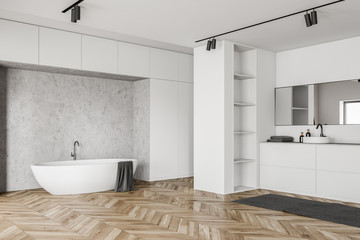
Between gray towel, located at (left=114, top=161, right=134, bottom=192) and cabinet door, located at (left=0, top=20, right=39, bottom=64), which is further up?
cabinet door, located at (left=0, top=20, right=39, bottom=64)

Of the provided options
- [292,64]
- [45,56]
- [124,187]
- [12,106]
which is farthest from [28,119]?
[292,64]

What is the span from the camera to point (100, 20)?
4543mm

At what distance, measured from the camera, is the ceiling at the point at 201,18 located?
394 cm

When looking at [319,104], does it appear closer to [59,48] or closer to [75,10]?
[75,10]

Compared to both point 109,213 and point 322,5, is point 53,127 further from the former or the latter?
point 322,5

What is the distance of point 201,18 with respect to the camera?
447 cm

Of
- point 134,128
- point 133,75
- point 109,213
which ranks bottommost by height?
point 109,213

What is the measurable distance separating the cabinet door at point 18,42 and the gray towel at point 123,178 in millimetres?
2214

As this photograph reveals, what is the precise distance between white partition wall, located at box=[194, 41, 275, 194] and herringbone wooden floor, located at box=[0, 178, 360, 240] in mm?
509

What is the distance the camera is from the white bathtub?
17.2ft

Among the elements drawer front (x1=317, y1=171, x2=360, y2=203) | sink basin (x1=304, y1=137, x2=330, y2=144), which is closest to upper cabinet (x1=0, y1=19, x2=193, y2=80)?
sink basin (x1=304, y1=137, x2=330, y2=144)

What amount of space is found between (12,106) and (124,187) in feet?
7.71

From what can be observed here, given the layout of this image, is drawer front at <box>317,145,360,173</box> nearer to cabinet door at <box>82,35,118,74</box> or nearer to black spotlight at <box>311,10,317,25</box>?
black spotlight at <box>311,10,317,25</box>

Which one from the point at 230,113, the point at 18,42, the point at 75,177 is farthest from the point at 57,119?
the point at 230,113
